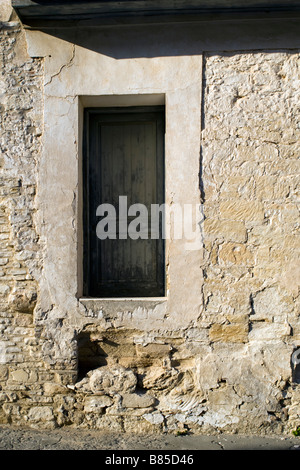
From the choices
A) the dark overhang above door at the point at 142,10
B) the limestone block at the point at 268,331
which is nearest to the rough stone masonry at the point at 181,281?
the limestone block at the point at 268,331

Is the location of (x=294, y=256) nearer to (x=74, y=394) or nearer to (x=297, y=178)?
(x=297, y=178)

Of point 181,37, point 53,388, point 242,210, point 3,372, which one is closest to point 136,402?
point 53,388

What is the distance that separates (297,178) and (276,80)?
0.82 metres

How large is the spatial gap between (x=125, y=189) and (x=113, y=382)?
1657 mm

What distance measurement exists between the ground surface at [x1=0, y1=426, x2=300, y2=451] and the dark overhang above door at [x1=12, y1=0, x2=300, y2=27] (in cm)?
334

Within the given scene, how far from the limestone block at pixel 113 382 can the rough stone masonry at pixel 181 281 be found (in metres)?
0.01

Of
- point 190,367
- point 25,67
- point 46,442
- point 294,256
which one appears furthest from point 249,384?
point 25,67

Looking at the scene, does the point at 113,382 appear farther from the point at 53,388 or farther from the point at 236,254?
the point at 236,254

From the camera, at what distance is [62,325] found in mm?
3596

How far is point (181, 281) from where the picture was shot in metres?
3.56

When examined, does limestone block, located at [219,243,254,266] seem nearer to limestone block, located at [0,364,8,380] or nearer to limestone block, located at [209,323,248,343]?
limestone block, located at [209,323,248,343]

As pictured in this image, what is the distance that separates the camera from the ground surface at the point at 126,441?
3.28 metres

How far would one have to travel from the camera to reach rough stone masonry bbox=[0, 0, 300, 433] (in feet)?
11.5

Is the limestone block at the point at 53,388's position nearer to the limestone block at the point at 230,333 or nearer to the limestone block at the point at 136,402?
the limestone block at the point at 136,402
